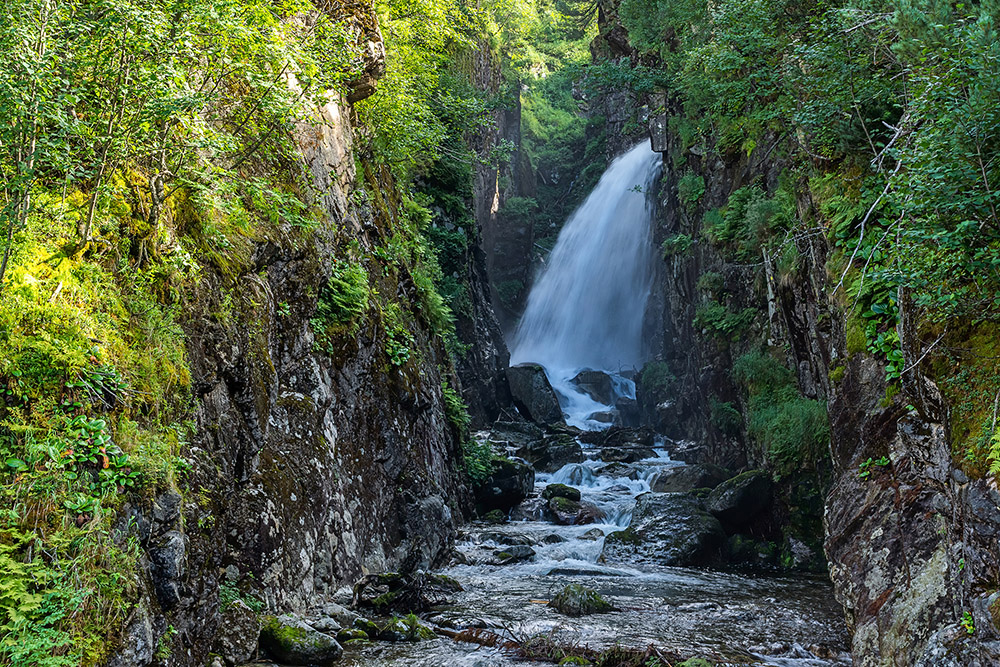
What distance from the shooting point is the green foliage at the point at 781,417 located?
12.7 metres

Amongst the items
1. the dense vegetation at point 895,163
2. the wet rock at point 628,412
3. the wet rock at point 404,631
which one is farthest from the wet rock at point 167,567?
the wet rock at point 628,412

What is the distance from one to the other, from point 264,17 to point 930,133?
22.2 ft

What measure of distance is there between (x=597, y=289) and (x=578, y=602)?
77.1 ft

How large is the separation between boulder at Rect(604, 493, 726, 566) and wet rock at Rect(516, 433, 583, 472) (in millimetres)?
6286

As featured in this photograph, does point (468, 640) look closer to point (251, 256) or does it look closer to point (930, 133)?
point (251, 256)

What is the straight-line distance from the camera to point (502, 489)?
15.7 m

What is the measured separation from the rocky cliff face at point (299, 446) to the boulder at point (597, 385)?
1638 centimetres

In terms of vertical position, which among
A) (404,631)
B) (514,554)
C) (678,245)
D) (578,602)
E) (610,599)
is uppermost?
(678,245)

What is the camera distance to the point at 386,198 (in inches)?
558

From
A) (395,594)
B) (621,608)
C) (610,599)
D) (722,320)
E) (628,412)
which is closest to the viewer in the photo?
(395,594)

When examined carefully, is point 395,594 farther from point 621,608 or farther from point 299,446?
point 621,608

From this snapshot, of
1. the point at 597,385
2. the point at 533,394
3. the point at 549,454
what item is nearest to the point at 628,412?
the point at 597,385

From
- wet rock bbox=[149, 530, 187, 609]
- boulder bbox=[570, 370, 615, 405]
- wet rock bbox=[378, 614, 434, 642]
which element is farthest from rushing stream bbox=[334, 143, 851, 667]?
boulder bbox=[570, 370, 615, 405]

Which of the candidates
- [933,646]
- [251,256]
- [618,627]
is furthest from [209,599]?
[933,646]
